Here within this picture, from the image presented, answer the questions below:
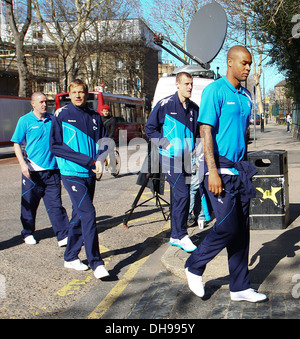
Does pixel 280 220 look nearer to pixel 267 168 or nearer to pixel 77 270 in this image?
pixel 267 168

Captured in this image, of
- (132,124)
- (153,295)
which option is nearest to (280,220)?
(153,295)

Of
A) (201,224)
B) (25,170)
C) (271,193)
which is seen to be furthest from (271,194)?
(25,170)

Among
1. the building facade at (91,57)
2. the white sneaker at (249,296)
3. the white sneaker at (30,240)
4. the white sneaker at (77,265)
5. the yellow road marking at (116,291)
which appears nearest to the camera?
the white sneaker at (249,296)

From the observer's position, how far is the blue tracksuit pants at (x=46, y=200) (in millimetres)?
5891

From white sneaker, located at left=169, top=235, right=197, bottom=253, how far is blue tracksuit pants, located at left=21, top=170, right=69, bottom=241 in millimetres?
1388

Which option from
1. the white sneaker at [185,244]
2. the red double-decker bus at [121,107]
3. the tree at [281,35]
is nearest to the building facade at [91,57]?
the red double-decker bus at [121,107]

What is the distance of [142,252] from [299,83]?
18.0 m

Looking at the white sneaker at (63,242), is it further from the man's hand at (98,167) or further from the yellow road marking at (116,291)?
the man's hand at (98,167)

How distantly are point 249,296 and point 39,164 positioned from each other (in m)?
3.35

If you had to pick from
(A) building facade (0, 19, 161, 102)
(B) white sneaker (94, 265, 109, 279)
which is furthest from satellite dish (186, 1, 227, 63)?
(A) building facade (0, 19, 161, 102)

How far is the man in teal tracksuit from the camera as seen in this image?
455 cm

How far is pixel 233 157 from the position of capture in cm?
356

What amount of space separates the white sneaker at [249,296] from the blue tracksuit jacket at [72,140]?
1.86 m

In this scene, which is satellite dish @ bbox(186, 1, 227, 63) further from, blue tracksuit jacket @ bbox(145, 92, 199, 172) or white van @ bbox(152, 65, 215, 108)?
blue tracksuit jacket @ bbox(145, 92, 199, 172)
